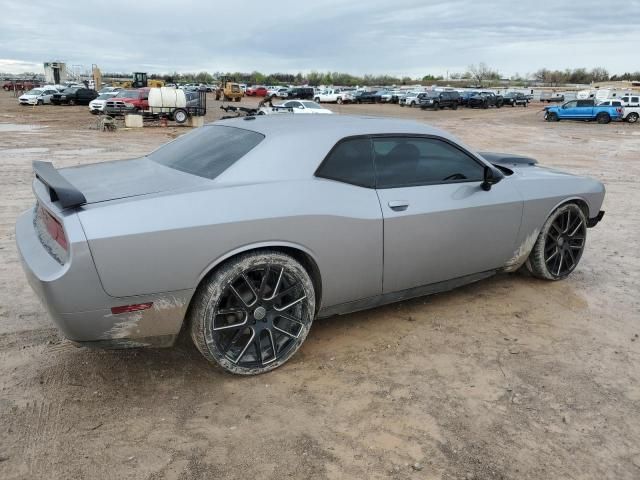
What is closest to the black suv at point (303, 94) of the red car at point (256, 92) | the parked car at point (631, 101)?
the red car at point (256, 92)

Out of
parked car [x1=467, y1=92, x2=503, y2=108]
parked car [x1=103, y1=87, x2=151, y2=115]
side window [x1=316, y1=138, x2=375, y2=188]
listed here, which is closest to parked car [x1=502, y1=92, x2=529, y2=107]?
parked car [x1=467, y1=92, x2=503, y2=108]

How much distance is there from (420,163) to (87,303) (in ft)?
7.77

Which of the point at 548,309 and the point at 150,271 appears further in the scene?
the point at 548,309

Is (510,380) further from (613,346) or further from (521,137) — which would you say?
(521,137)

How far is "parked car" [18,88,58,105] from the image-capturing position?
4012cm

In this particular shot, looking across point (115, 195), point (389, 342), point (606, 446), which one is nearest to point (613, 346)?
point (606, 446)

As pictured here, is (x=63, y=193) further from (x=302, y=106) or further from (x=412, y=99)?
(x=412, y=99)

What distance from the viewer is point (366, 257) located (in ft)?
11.4

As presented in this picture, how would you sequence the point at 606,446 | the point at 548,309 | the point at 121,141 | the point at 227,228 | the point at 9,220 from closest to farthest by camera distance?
the point at 606,446, the point at 227,228, the point at 548,309, the point at 9,220, the point at 121,141

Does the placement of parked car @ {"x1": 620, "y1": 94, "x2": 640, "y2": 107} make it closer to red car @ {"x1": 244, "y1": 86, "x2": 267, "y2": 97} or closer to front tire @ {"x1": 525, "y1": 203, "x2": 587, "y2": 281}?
front tire @ {"x1": 525, "y1": 203, "x2": 587, "y2": 281}

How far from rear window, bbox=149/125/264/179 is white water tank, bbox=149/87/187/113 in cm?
2407

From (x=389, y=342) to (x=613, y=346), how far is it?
1.56 meters

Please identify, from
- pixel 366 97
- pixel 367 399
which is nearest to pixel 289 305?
pixel 367 399

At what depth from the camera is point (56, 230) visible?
9.26 ft
